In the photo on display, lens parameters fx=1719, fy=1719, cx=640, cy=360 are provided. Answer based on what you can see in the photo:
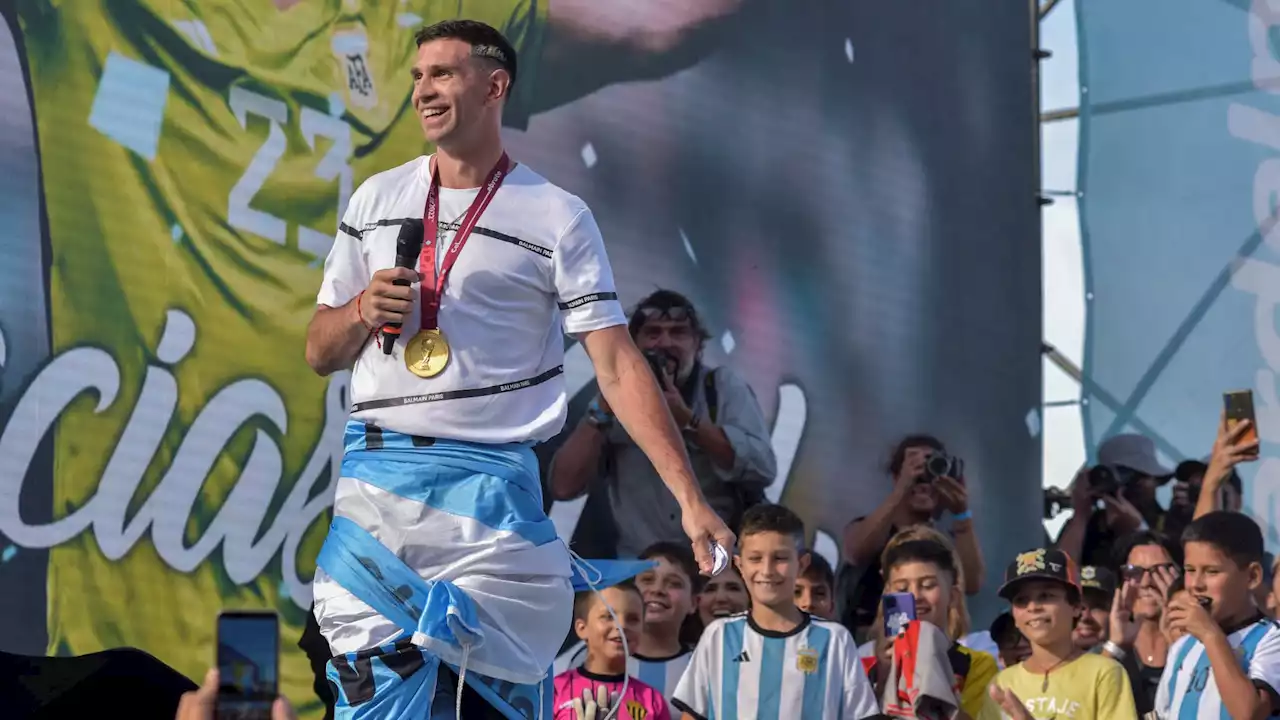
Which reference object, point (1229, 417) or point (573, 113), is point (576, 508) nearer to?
point (573, 113)

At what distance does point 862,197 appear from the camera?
721 cm

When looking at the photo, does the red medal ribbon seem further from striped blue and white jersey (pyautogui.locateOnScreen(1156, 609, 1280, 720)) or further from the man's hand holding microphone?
striped blue and white jersey (pyautogui.locateOnScreen(1156, 609, 1280, 720))

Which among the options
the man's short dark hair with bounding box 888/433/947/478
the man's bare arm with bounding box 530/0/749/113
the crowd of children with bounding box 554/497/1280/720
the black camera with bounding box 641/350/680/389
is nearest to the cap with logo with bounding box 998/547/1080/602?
the crowd of children with bounding box 554/497/1280/720

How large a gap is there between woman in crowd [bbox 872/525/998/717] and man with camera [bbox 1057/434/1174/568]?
4.88 feet

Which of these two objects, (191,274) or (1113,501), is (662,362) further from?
(1113,501)

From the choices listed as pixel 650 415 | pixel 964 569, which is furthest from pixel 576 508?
pixel 650 415

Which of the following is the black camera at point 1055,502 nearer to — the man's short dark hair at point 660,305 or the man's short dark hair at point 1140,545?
the man's short dark hair at point 1140,545

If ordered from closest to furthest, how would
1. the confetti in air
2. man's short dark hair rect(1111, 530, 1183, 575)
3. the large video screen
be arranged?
1. the large video screen
2. man's short dark hair rect(1111, 530, 1183, 575)
3. the confetti in air

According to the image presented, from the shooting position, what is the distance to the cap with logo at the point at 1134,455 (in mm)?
7660

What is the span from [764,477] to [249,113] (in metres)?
2.24

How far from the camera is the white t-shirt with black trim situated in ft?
9.05

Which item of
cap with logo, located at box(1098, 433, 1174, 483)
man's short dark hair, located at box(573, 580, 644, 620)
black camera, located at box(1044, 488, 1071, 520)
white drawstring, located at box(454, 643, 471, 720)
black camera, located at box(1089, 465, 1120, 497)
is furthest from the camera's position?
black camera, located at box(1044, 488, 1071, 520)

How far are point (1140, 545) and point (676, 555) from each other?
185 cm

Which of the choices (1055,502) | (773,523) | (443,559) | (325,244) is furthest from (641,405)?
(1055,502)
